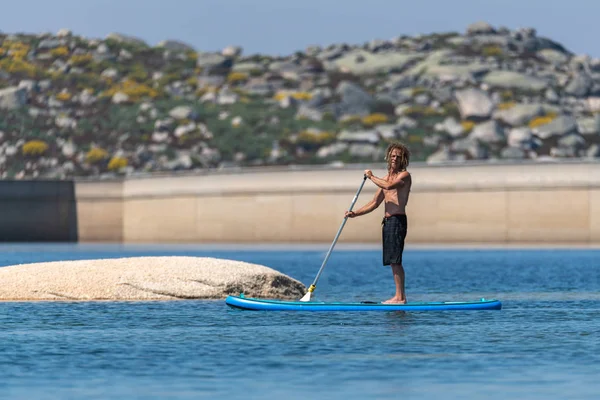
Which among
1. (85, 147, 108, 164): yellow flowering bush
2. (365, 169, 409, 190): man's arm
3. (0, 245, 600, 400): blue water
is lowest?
(0, 245, 600, 400): blue water

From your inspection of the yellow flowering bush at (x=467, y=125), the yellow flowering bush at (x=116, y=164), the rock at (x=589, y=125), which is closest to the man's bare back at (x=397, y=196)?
the yellow flowering bush at (x=116, y=164)

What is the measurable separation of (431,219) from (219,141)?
301ft

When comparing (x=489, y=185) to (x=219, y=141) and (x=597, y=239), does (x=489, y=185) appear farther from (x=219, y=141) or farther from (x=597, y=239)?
(x=219, y=141)

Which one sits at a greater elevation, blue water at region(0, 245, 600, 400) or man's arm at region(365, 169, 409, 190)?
man's arm at region(365, 169, 409, 190)

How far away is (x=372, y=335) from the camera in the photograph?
21.1 m

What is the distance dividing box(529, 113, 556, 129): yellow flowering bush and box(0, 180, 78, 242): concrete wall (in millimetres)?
93781

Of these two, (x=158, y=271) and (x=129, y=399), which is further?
(x=158, y=271)

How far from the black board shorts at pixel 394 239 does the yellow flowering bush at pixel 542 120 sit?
6438 inches

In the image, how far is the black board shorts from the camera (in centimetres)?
2408

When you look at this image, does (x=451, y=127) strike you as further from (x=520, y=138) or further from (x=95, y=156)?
(x=95, y=156)

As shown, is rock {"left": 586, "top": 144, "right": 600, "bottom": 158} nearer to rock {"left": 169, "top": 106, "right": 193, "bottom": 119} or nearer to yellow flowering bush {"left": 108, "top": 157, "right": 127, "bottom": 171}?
rock {"left": 169, "top": 106, "right": 193, "bottom": 119}

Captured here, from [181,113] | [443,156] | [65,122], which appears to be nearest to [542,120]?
[443,156]

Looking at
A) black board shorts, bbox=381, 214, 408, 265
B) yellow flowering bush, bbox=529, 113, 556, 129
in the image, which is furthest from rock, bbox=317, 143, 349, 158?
black board shorts, bbox=381, 214, 408, 265

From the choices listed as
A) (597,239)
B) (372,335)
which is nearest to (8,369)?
(372,335)
